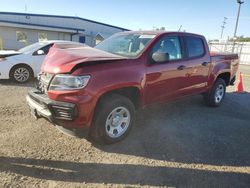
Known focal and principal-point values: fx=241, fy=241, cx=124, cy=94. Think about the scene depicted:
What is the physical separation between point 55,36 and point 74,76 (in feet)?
86.1

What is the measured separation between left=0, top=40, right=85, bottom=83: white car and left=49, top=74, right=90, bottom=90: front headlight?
200 inches

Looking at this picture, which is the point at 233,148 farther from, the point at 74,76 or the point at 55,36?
the point at 55,36

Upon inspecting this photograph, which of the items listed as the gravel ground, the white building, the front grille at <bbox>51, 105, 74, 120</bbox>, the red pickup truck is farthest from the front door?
the white building

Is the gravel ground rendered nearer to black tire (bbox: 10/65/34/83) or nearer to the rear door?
the rear door

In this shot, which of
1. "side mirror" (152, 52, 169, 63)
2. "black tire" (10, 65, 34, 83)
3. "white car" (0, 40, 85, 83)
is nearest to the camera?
"side mirror" (152, 52, 169, 63)

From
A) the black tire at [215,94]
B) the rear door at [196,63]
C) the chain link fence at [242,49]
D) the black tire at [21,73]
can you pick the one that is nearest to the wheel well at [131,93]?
the rear door at [196,63]

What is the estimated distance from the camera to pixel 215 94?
6613 millimetres

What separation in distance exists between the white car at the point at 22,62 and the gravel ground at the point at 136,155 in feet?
9.70

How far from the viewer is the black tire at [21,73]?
8.29 m

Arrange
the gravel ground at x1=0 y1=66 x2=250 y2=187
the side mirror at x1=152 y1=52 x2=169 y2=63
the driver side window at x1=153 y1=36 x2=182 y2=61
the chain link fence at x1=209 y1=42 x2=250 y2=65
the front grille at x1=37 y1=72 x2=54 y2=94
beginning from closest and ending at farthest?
1. the gravel ground at x1=0 y1=66 x2=250 y2=187
2. the front grille at x1=37 y1=72 x2=54 y2=94
3. the side mirror at x1=152 y1=52 x2=169 y2=63
4. the driver side window at x1=153 y1=36 x2=182 y2=61
5. the chain link fence at x1=209 y1=42 x2=250 y2=65

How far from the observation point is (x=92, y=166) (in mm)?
3502

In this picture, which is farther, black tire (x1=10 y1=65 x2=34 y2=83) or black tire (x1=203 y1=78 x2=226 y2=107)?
black tire (x1=10 y1=65 x2=34 y2=83)

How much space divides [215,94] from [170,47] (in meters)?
2.46

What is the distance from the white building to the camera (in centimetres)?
2494
